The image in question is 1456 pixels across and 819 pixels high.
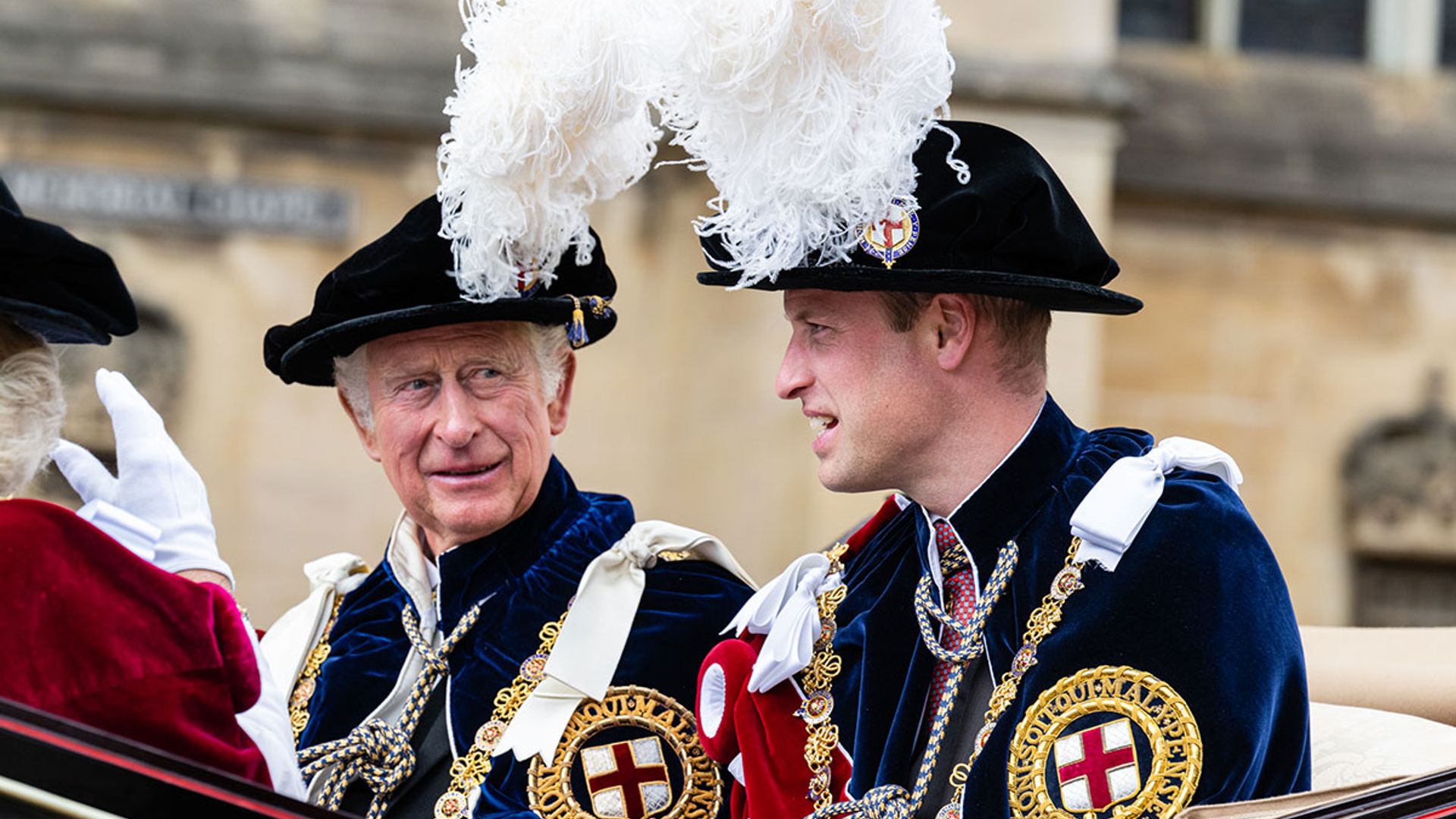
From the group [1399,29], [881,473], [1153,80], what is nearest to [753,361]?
[1153,80]

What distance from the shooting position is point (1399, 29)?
31.2ft

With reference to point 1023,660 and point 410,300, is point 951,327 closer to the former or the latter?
point 1023,660

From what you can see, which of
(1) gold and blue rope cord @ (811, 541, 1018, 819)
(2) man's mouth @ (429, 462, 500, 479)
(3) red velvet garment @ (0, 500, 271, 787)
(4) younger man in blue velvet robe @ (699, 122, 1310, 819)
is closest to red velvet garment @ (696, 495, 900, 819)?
(4) younger man in blue velvet robe @ (699, 122, 1310, 819)

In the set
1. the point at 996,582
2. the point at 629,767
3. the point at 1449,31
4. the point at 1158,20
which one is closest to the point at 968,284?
the point at 996,582

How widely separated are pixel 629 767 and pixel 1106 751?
0.96m

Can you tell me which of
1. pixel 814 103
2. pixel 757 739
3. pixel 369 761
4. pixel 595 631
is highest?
pixel 814 103

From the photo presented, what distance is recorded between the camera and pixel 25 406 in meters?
2.91

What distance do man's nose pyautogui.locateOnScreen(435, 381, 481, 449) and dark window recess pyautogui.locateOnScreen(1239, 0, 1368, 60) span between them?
6748mm

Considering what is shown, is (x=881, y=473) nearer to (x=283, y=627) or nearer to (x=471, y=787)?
(x=471, y=787)

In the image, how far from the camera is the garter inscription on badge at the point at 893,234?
9.75 feet

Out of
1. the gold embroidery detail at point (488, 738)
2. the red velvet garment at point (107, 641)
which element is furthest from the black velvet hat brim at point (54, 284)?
the gold embroidery detail at point (488, 738)

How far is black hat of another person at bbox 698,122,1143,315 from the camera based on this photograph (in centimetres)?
293

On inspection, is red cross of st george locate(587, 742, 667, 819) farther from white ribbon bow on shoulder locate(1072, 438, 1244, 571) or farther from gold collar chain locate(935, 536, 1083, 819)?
white ribbon bow on shoulder locate(1072, 438, 1244, 571)

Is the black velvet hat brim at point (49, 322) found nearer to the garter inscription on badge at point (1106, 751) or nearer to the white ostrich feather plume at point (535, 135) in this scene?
the white ostrich feather plume at point (535, 135)
